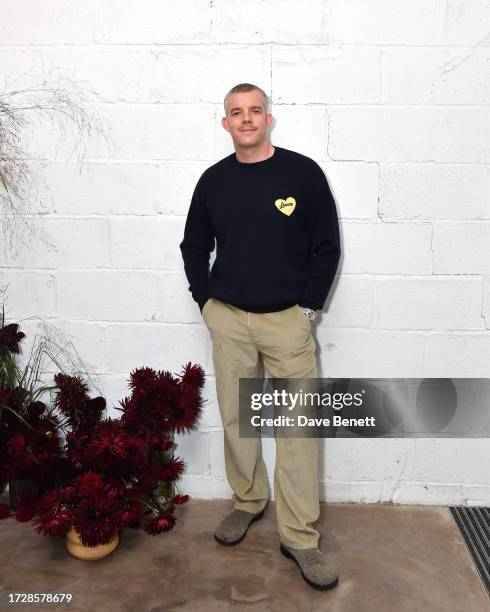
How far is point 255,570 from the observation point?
83.3 inches

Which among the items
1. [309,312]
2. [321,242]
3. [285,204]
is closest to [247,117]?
[285,204]

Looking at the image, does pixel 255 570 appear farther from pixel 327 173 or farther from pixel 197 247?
pixel 327 173

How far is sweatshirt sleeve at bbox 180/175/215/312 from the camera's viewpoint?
223 cm

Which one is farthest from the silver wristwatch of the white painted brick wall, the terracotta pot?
the terracotta pot

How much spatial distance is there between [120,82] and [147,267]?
639mm

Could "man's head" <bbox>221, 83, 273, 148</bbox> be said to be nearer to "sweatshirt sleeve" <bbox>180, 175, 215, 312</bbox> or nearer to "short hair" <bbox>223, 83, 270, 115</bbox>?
"short hair" <bbox>223, 83, 270, 115</bbox>

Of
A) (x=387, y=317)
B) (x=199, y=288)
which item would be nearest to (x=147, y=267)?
Answer: (x=199, y=288)

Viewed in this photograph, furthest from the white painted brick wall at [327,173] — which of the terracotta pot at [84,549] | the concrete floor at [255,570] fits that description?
the terracotta pot at [84,549]

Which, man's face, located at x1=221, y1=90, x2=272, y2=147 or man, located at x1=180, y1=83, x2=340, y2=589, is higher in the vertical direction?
man's face, located at x1=221, y1=90, x2=272, y2=147

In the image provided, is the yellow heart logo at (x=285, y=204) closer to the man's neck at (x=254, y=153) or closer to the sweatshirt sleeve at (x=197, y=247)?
the man's neck at (x=254, y=153)

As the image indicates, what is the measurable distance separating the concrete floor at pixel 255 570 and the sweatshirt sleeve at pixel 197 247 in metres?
0.83

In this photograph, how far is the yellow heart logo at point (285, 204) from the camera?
2080 millimetres

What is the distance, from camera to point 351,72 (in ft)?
7.22

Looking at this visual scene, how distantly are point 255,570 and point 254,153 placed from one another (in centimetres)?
133
